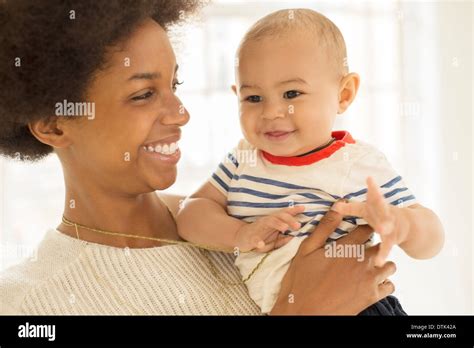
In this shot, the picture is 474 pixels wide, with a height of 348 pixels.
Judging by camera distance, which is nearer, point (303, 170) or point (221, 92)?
point (303, 170)

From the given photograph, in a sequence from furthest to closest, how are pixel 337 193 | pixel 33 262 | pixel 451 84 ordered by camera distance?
pixel 451 84 < pixel 33 262 < pixel 337 193

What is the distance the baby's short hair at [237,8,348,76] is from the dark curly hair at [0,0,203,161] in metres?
0.25

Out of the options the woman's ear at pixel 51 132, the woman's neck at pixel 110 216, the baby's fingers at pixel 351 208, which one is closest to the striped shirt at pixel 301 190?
the baby's fingers at pixel 351 208

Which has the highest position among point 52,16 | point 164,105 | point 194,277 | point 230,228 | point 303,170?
point 52,16

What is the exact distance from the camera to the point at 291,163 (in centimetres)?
137

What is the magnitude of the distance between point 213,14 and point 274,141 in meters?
2.04

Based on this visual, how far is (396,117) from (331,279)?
7.13 ft

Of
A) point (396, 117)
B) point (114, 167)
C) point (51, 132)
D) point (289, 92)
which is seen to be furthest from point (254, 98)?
point (396, 117)

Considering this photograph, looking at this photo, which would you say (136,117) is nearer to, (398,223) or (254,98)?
(254,98)

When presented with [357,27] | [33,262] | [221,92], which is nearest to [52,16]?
[33,262]

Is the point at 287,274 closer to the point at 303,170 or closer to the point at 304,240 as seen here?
the point at 304,240

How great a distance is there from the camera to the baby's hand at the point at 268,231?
4.18 feet

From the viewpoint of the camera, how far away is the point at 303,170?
1347 mm

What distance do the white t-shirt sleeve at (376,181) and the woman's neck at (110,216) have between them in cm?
45
